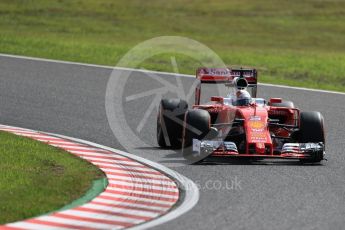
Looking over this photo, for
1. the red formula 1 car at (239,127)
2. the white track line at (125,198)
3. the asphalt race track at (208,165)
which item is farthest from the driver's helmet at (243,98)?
the white track line at (125,198)

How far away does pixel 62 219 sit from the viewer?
34.8ft

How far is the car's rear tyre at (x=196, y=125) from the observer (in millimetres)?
15375

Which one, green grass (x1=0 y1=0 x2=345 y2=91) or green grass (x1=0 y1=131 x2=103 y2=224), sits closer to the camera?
green grass (x1=0 y1=131 x2=103 y2=224)

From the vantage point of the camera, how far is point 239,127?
51.1ft

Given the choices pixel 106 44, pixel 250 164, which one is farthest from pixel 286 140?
pixel 106 44

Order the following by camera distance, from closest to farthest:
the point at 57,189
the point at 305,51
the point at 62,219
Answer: the point at 62,219
the point at 57,189
the point at 305,51

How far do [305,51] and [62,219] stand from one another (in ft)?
90.0

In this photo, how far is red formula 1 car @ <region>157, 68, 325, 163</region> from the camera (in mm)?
14953

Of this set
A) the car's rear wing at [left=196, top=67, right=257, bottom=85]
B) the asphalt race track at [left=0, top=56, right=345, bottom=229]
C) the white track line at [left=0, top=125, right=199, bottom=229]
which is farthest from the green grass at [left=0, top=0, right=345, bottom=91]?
the white track line at [left=0, top=125, right=199, bottom=229]

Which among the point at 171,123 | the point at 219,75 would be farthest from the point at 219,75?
the point at 171,123

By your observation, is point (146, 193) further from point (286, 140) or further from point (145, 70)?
point (145, 70)

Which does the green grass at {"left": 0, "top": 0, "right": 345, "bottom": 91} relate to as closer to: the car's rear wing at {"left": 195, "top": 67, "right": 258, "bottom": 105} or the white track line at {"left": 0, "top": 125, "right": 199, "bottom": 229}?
the car's rear wing at {"left": 195, "top": 67, "right": 258, "bottom": 105}

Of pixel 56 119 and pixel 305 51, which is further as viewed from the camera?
pixel 305 51

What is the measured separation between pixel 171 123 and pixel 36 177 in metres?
3.83
